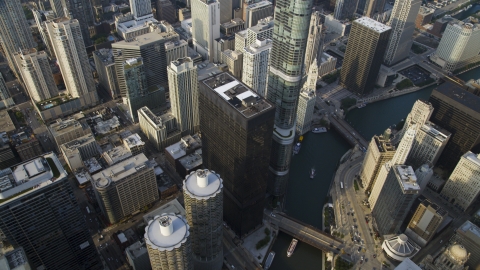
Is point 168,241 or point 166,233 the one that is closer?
point 168,241

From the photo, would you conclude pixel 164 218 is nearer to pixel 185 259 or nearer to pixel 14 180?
pixel 185 259

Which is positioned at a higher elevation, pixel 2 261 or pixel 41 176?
pixel 41 176

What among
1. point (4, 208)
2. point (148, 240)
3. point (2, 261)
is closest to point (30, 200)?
point (4, 208)

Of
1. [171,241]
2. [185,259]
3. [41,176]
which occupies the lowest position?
[185,259]

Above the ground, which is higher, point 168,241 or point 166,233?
point 166,233
